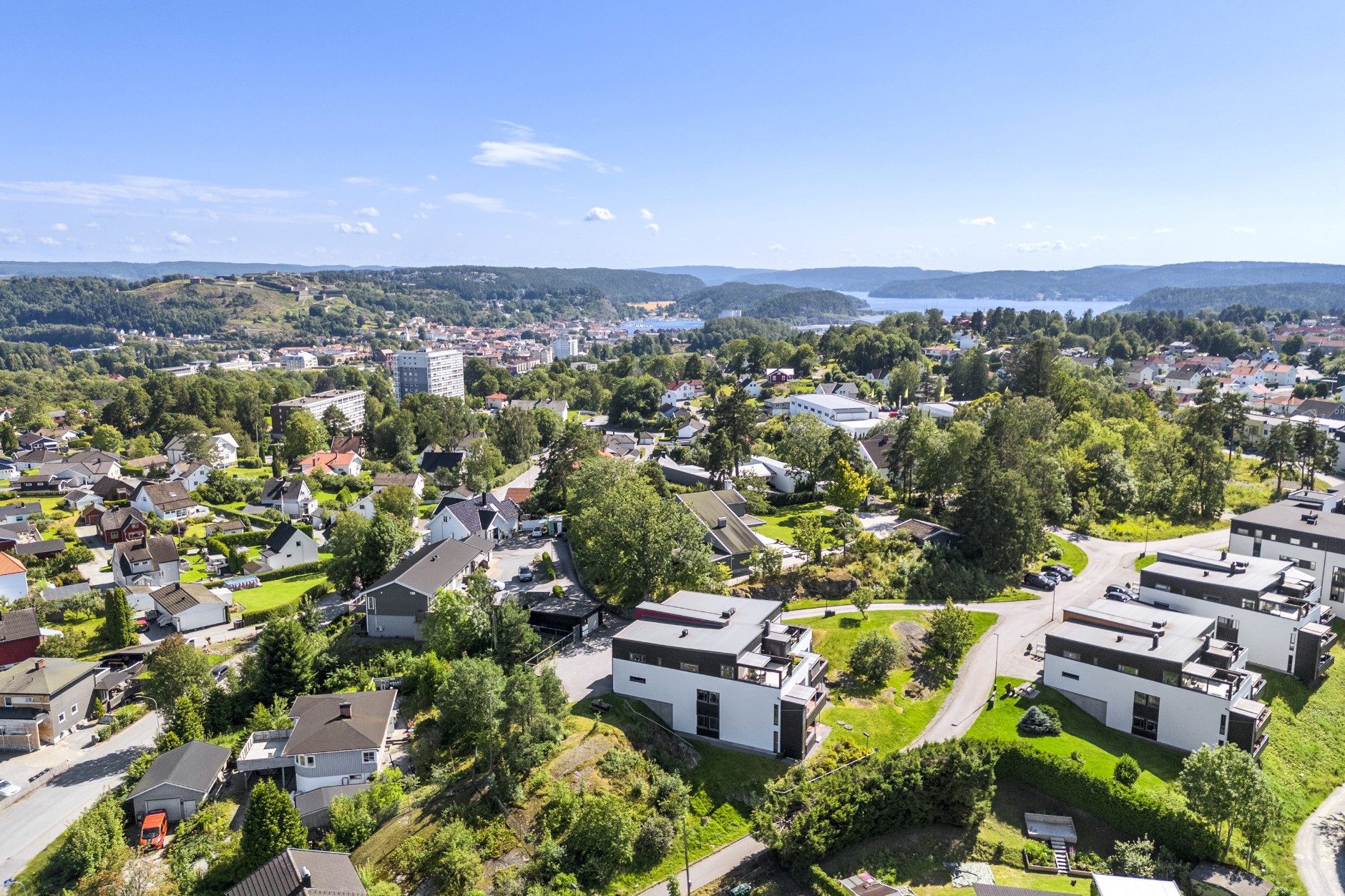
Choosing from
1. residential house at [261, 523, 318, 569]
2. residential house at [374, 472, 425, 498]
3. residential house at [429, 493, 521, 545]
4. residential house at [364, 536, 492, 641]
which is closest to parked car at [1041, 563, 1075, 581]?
residential house at [364, 536, 492, 641]

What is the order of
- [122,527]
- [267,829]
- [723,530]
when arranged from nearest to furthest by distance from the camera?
[267,829], [723,530], [122,527]

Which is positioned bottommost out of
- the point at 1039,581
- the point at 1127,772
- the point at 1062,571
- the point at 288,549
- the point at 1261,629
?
the point at 288,549

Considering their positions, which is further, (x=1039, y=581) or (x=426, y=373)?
(x=426, y=373)

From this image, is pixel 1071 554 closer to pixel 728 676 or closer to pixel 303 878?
pixel 728 676

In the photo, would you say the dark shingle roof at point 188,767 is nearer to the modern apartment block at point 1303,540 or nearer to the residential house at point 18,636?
the residential house at point 18,636

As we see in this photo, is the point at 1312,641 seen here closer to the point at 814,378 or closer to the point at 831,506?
the point at 831,506

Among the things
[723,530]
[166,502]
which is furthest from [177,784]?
[166,502]
